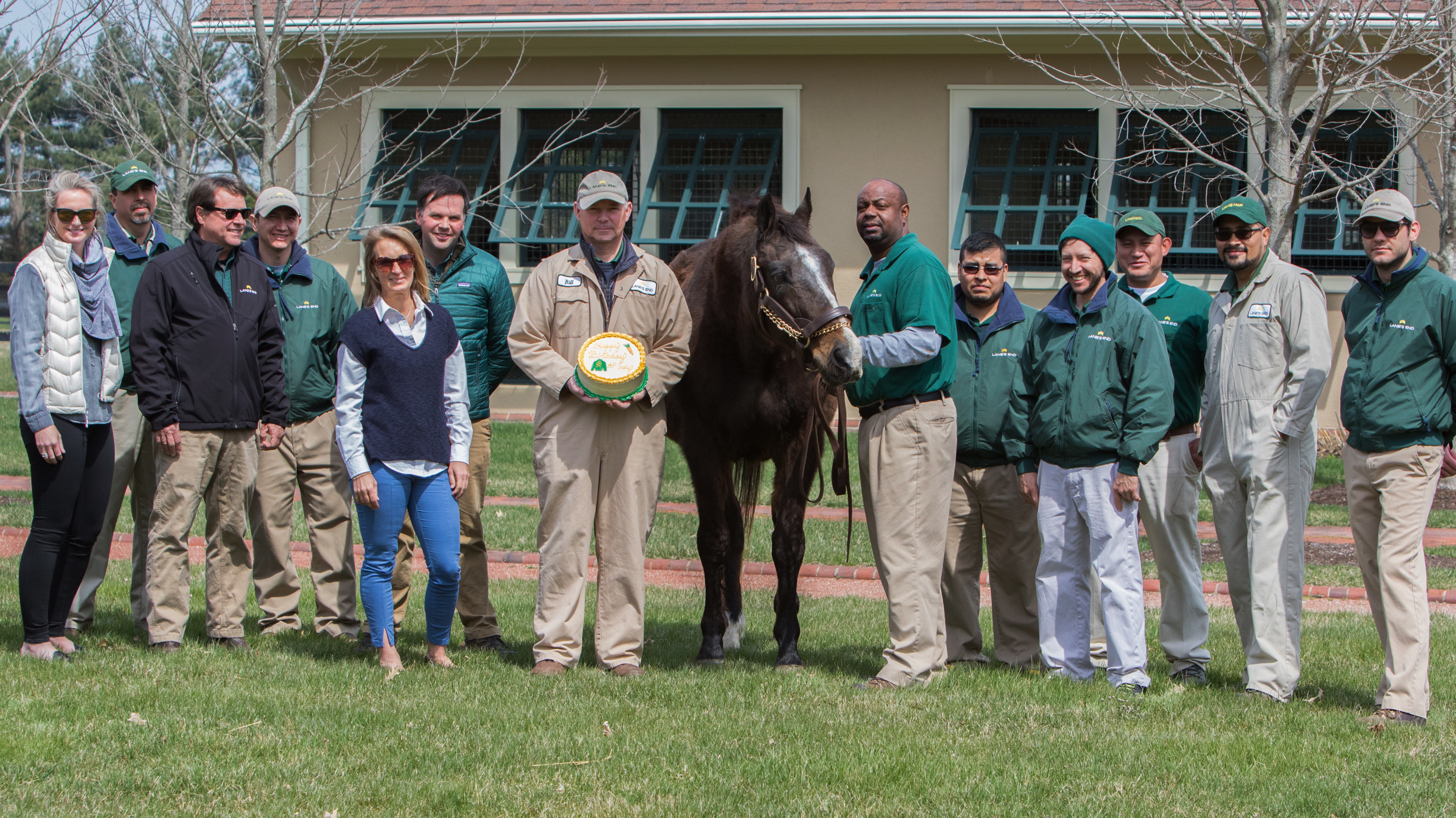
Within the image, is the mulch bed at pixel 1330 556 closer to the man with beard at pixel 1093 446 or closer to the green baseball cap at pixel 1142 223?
the green baseball cap at pixel 1142 223

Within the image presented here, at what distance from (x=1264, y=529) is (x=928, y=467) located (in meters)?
1.53

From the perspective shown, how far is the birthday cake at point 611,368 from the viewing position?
572cm

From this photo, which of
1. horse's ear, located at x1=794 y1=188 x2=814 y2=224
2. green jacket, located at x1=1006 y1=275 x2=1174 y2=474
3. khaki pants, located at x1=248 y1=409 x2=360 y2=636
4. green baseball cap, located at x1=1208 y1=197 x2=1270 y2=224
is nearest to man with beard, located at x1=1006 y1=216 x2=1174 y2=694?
green jacket, located at x1=1006 y1=275 x2=1174 y2=474

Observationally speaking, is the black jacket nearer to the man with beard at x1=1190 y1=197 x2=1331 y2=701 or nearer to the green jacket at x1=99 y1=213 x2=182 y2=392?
the green jacket at x1=99 y1=213 x2=182 y2=392

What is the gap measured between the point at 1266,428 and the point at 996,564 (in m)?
1.59

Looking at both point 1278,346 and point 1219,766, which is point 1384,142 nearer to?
point 1278,346

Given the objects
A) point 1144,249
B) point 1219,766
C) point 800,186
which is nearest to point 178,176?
point 800,186

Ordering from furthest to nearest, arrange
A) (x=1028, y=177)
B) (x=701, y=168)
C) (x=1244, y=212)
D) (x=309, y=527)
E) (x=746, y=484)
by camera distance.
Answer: (x=701, y=168) < (x=1028, y=177) < (x=746, y=484) < (x=309, y=527) < (x=1244, y=212)

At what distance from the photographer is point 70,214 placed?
5836 millimetres

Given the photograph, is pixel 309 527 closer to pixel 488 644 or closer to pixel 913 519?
pixel 488 644

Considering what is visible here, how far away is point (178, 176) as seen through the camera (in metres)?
17.8

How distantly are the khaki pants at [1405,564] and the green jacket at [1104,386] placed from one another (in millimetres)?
934

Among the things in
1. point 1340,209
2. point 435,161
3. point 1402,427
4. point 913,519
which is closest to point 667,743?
point 913,519

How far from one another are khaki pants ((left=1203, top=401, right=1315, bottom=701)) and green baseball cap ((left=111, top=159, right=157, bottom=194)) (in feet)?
18.7
